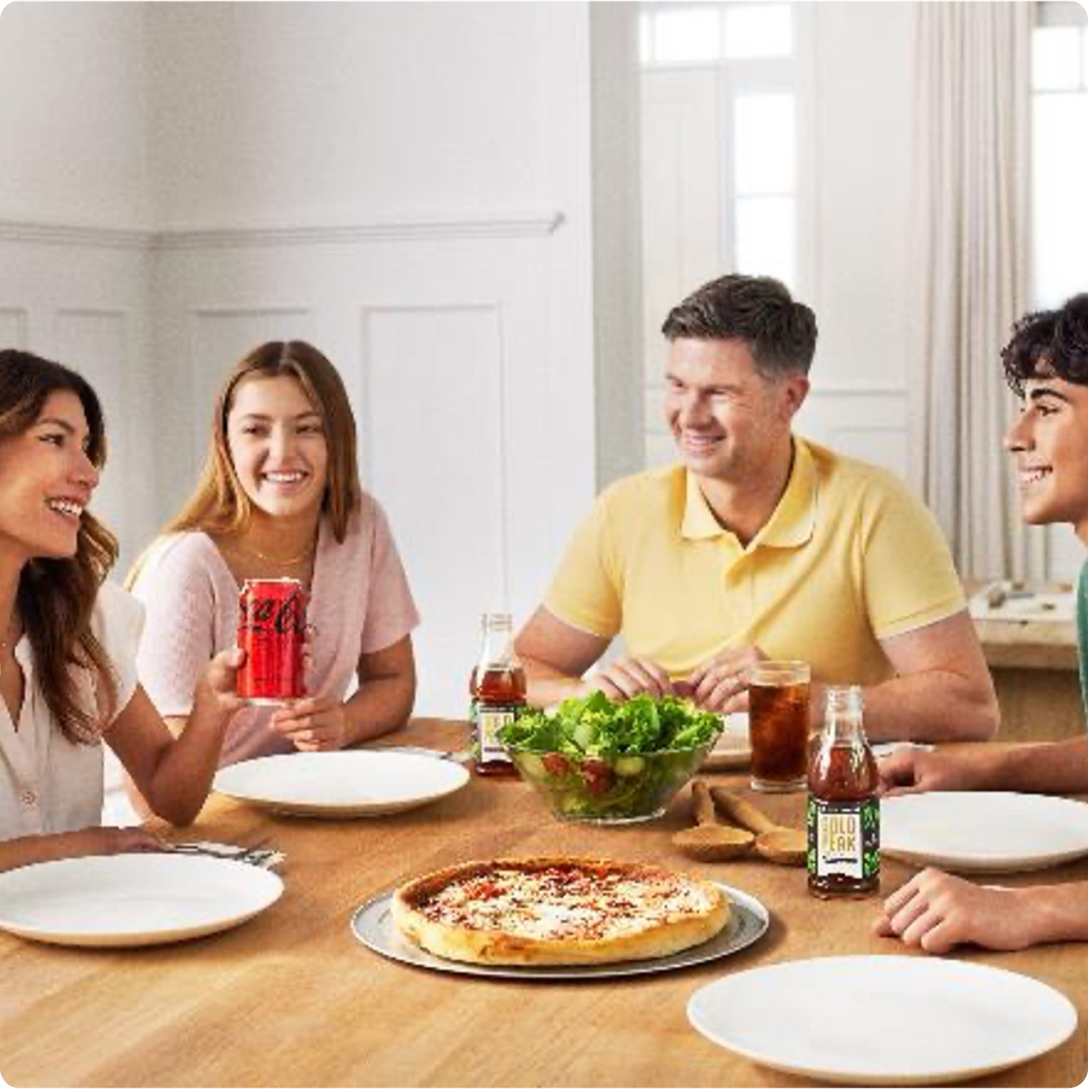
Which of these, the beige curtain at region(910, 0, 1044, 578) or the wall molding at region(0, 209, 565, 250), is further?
the beige curtain at region(910, 0, 1044, 578)

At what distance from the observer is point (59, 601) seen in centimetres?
245

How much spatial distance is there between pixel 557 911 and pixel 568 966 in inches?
4.3

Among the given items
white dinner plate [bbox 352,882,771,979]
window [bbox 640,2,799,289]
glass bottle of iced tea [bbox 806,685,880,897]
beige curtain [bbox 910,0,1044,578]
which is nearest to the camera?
white dinner plate [bbox 352,882,771,979]

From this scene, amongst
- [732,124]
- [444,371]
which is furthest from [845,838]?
[732,124]

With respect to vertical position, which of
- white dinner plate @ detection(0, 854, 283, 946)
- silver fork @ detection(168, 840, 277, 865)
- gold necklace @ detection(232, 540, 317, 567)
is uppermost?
gold necklace @ detection(232, 540, 317, 567)

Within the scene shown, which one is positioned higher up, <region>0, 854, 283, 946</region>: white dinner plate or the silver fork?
<region>0, 854, 283, 946</region>: white dinner plate

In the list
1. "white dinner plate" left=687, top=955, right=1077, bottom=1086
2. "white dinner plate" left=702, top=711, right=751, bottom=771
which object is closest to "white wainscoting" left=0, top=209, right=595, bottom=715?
"white dinner plate" left=702, top=711, right=751, bottom=771

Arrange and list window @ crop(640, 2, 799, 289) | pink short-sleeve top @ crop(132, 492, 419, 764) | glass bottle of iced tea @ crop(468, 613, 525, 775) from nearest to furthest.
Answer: glass bottle of iced tea @ crop(468, 613, 525, 775), pink short-sleeve top @ crop(132, 492, 419, 764), window @ crop(640, 2, 799, 289)

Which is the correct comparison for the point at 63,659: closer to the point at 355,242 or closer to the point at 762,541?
the point at 762,541

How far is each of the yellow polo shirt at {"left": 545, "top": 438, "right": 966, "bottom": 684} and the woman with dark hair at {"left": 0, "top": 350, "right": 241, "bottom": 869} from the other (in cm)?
92

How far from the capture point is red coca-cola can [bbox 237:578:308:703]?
2.22m

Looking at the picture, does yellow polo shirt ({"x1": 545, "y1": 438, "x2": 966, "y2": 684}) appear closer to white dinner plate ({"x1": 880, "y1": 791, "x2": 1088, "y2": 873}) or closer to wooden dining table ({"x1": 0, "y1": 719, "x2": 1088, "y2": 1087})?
white dinner plate ({"x1": 880, "y1": 791, "x2": 1088, "y2": 873})

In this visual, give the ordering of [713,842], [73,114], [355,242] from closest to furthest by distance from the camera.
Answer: [713,842]
[73,114]
[355,242]

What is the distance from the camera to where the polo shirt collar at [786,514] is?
3.04 meters
